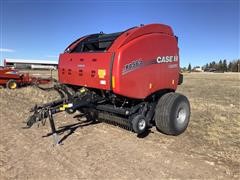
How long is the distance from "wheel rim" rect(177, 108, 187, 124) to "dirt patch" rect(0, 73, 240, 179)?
31cm

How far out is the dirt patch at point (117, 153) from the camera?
173 inches

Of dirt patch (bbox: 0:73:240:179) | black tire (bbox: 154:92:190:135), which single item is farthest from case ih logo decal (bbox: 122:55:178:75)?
dirt patch (bbox: 0:73:240:179)

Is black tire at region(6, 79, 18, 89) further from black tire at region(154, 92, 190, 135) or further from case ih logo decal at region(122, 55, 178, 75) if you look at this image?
black tire at region(154, 92, 190, 135)

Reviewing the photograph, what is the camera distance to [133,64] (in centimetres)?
575

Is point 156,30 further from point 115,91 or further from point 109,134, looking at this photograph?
point 109,134

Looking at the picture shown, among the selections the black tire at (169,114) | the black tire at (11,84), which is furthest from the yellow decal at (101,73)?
the black tire at (11,84)

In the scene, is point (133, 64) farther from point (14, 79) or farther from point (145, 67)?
point (14, 79)

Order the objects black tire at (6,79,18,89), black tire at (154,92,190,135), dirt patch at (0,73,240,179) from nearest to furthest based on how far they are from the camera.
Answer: dirt patch at (0,73,240,179) → black tire at (154,92,190,135) → black tire at (6,79,18,89)

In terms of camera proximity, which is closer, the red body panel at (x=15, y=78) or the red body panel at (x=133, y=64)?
the red body panel at (x=133, y=64)

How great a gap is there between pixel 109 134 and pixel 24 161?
2125mm

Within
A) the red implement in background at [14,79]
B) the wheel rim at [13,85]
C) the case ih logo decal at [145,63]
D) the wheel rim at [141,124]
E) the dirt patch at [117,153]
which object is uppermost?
the case ih logo decal at [145,63]

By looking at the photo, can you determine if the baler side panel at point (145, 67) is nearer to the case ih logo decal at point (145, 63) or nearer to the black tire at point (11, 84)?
the case ih logo decal at point (145, 63)

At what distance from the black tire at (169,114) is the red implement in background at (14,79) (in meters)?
12.3

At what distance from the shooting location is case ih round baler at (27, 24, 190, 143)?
564 cm
